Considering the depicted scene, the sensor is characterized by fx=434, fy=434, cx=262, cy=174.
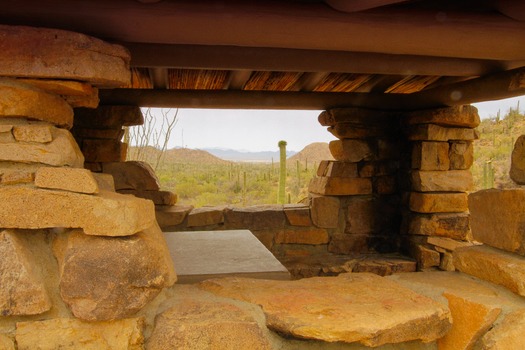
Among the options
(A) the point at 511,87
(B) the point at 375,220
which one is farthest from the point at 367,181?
(A) the point at 511,87

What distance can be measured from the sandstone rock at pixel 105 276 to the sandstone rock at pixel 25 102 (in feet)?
1.37

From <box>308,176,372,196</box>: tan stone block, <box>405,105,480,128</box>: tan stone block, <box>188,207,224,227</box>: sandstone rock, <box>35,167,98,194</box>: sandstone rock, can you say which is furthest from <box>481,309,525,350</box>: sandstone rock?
<box>188,207,224,227</box>: sandstone rock

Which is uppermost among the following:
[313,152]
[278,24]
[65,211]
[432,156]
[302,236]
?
[313,152]

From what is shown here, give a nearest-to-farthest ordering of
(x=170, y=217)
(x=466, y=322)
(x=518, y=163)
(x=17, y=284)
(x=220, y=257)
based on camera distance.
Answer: (x=17, y=284) → (x=466, y=322) → (x=518, y=163) → (x=220, y=257) → (x=170, y=217)

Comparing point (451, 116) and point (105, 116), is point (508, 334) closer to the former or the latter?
point (451, 116)

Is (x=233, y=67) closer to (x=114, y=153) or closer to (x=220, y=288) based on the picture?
(x=220, y=288)

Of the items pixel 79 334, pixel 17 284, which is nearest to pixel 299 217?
pixel 79 334

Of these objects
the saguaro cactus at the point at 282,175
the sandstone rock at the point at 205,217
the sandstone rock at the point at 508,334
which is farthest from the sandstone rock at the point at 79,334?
the saguaro cactus at the point at 282,175

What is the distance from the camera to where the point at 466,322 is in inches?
60.6

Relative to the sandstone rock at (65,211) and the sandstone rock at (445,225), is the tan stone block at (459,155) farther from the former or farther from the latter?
the sandstone rock at (65,211)

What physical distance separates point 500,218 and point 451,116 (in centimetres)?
252

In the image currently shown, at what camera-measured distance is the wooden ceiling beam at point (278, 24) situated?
154 centimetres

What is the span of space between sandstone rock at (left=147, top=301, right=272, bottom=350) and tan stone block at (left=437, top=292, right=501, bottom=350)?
0.67 m

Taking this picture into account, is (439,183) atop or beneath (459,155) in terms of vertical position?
beneath
